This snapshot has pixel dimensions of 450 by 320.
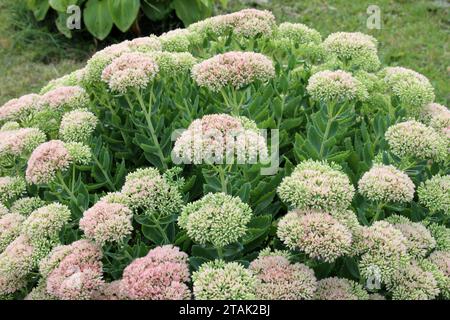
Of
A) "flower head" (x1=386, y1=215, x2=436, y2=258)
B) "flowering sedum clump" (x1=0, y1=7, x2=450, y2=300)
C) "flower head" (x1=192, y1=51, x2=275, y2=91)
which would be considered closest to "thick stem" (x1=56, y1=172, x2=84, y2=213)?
"flowering sedum clump" (x1=0, y1=7, x2=450, y2=300)

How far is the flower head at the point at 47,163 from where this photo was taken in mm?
2100

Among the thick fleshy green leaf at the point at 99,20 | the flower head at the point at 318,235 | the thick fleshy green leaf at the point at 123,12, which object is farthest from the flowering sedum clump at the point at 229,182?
the thick fleshy green leaf at the point at 99,20

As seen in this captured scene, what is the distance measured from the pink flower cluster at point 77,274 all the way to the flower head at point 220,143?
0.43 meters

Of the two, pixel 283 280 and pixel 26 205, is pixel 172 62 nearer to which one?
pixel 26 205

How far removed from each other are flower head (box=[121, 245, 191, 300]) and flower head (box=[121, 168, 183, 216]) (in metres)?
0.21

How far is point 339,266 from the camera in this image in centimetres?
205

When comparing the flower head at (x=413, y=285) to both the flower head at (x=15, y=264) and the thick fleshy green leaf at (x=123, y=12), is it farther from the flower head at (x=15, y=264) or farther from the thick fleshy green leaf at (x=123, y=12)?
the thick fleshy green leaf at (x=123, y=12)

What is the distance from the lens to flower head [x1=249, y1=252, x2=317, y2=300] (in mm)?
1708

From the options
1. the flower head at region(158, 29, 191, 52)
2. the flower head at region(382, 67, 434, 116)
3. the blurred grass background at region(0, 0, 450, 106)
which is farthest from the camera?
the blurred grass background at region(0, 0, 450, 106)

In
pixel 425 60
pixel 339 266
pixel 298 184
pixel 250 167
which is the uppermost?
pixel 298 184

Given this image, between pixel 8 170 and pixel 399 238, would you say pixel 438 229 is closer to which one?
pixel 399 238

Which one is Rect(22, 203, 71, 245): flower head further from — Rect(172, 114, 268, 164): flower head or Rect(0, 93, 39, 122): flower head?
Rect(0, 93, 39, 122): flower head
